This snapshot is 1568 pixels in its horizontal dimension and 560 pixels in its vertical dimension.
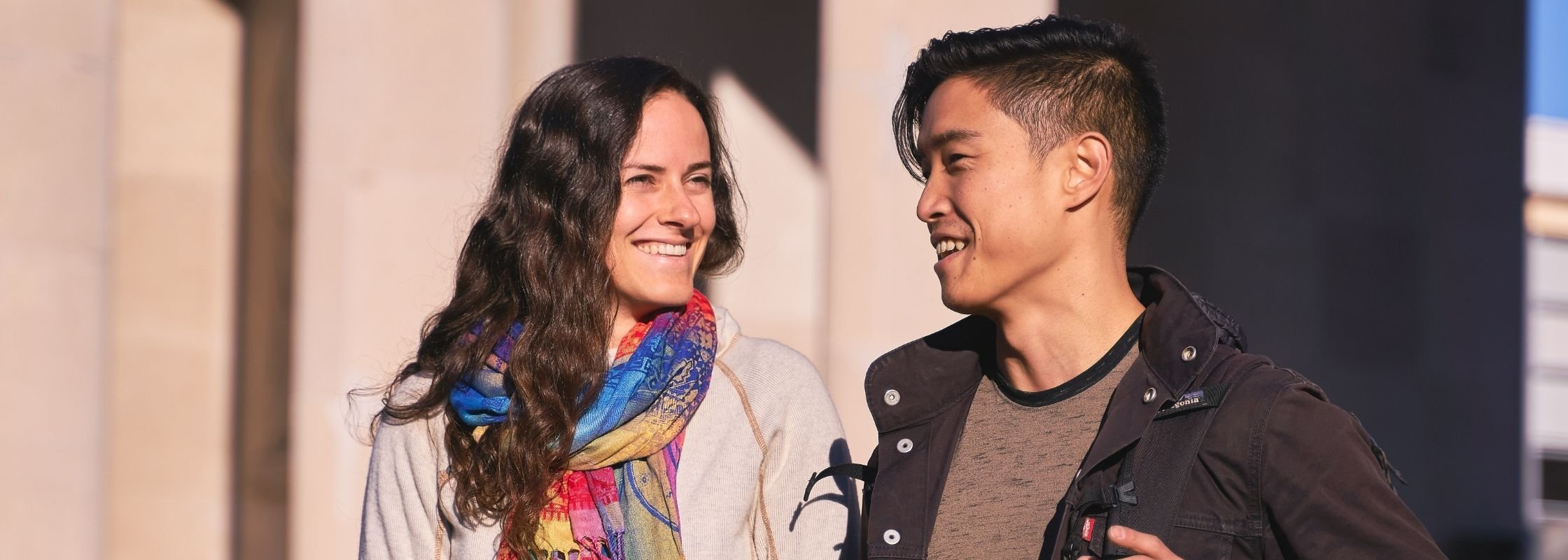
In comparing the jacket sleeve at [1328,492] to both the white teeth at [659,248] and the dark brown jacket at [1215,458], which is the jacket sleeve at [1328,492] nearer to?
the dark brown jacket at [1215,458]

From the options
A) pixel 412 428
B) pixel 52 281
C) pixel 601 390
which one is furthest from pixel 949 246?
pixel 52 281

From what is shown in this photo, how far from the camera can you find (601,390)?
10.7ft

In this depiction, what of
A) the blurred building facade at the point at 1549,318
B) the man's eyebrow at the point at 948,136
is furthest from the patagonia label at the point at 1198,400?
the blurred building facade at the point at 1549,318

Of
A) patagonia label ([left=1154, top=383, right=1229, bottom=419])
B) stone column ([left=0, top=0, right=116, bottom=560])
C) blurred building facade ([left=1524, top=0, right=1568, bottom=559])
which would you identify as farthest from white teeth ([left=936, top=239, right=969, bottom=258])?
blurred building facade ([left=1524, top=0, right=1568, bottom=559])

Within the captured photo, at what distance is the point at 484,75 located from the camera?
23.1ft

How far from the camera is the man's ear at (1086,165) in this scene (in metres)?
2.78

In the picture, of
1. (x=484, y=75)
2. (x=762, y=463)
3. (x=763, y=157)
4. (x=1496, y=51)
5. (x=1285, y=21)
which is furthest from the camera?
(x=1496, y=51)

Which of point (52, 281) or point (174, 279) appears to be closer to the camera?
point (52, 281)

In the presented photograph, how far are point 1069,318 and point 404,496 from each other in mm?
1433

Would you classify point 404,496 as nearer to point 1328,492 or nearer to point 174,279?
point 1328,492

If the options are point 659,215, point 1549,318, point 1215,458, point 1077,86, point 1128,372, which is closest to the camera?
point 1215,458

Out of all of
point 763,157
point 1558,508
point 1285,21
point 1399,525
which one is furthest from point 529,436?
point 1558,508

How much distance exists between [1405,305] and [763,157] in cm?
427

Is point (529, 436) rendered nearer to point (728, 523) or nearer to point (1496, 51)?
point (728, 523)
